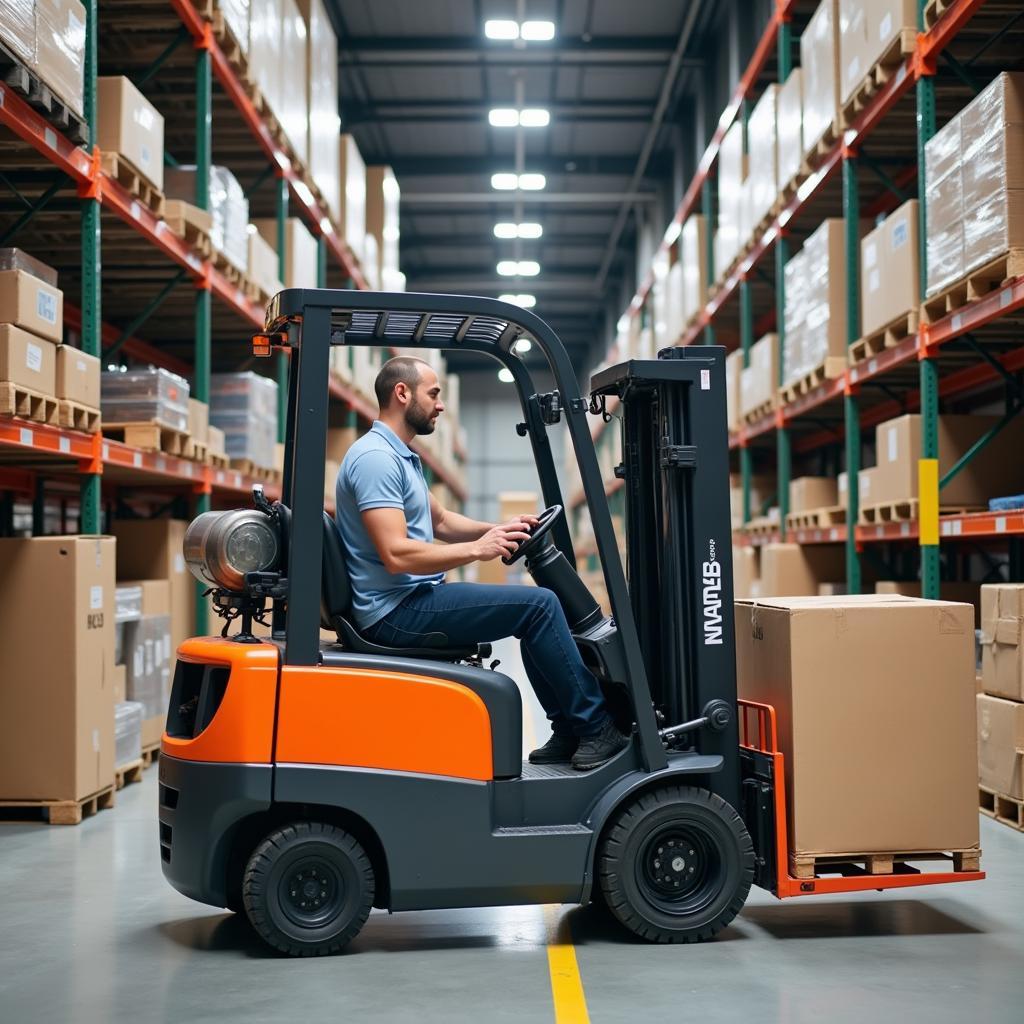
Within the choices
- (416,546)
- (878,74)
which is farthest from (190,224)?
(416,546)

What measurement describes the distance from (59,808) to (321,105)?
7.53 metres

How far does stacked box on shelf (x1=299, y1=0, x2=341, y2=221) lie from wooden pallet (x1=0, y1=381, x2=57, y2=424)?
5.80m

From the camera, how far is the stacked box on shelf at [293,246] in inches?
408

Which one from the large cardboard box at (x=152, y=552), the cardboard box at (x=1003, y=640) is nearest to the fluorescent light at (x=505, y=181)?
the large cardboard box at (x=152, y=552)

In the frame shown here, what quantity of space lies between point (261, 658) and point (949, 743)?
2.11m

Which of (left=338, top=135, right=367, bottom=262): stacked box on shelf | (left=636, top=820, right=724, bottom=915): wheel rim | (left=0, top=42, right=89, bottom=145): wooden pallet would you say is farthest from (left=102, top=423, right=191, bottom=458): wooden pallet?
(left=338, top=135, right=367, bottom=262): stacked box on shelf

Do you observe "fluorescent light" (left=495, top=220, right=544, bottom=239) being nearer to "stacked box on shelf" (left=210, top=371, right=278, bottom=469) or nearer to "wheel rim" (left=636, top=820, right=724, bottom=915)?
"stacked box on shelf" (left=210, top=371, right=278, bottom=469)

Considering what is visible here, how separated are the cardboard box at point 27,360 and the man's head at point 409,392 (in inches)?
88.7

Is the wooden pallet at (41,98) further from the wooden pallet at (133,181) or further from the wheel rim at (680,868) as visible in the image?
the wheel rim at (680,868)

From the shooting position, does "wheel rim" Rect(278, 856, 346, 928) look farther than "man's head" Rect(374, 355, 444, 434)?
No

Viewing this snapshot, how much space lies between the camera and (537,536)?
3.64 meters

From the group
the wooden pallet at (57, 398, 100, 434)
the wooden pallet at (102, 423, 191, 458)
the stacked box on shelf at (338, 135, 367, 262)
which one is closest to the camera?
the wooden pallet at (57, 398, 100, 434)

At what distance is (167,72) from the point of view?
8.39 meters

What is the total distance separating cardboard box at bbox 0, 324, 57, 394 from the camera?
533cm
